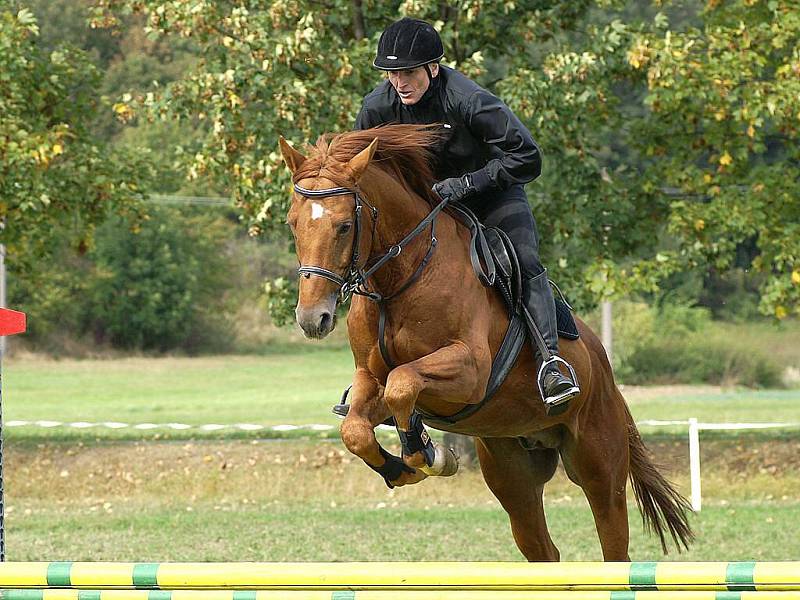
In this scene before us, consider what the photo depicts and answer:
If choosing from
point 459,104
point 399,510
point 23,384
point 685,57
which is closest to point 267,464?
point 399,510

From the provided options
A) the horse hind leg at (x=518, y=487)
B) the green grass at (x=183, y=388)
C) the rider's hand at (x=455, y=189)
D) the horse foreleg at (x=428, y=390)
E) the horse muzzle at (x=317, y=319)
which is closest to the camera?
the horse muzzle at (x=317, y=319)

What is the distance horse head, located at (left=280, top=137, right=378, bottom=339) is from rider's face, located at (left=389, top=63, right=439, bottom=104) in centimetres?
46

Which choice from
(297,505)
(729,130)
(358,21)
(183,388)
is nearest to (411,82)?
(297,505)

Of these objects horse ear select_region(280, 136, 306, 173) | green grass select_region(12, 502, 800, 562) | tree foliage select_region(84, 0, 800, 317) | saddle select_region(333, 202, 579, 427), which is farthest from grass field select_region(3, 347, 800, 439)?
horse ear select_region(280, 136, 306, 173)

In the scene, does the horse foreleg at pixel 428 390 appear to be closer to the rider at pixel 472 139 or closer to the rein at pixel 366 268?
the rein at pixel 366 268

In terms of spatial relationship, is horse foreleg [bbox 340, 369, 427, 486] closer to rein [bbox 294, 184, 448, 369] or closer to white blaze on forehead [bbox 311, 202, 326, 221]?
rein [bbox 294, 184, 448, 369]

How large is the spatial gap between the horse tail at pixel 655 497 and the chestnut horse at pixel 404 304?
2.11 ft

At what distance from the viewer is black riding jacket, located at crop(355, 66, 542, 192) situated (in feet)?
17.9

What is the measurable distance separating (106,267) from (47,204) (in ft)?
104

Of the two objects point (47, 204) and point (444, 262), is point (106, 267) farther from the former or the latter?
point (444, 262)

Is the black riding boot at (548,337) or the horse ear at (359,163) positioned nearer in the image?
the horse ear at (359,163)

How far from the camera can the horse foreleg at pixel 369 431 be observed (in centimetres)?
494

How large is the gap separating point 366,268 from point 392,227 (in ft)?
0.79

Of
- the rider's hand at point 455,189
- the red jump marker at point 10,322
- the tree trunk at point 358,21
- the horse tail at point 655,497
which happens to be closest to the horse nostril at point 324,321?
the rider's hand at point 455,189
